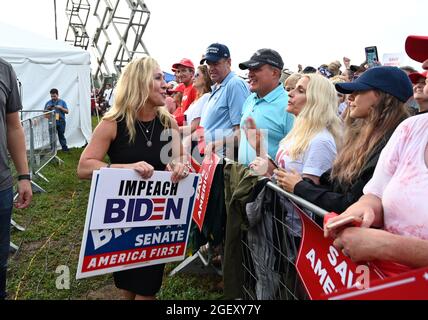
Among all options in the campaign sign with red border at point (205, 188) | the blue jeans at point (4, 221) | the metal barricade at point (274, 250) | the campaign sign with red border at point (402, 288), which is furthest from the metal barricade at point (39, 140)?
the campaign sign with red border at point (402, 288)

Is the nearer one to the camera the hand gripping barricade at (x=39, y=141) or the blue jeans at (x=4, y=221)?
the blue jeans at (x=4, y=221)

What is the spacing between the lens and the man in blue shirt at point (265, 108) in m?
3.08

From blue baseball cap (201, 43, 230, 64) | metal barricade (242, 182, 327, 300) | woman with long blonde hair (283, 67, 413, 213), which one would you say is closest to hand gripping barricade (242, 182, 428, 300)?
metal barricade (242, 182, 327, 300)

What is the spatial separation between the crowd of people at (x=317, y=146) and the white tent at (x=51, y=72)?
26.7 ft

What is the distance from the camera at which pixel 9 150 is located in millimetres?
2580

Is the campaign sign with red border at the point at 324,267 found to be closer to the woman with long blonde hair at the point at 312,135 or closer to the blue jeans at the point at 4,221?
the woman with long blonde hair at the point at 312,135

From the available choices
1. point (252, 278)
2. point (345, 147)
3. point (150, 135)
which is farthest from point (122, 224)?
point (345, 147)

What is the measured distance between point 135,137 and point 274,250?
1.13m

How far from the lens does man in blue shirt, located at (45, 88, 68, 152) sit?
1030 cm

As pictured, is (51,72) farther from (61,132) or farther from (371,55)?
(371,55)

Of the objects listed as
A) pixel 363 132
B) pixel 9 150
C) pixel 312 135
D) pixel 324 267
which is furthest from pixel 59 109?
pixel 324 267

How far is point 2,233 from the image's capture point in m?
2.44

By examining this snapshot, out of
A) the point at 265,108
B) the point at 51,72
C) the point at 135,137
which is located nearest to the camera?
the point at 135,137
